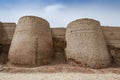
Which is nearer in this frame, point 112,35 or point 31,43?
point 31,43

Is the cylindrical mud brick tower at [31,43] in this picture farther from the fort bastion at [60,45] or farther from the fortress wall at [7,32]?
the fortress wall at [7,32]

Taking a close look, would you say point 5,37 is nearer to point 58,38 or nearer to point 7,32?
point 7,32

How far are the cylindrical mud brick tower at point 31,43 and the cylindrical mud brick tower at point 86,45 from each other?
1.70m

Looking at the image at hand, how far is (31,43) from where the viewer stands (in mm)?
12039

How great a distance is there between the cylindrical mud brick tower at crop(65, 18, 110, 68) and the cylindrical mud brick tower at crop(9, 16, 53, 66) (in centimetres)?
170

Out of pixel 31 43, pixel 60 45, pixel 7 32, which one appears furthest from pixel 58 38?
pixel 7 32

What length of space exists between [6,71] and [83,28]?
6159 millimetres

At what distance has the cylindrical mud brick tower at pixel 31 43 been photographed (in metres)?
11.7

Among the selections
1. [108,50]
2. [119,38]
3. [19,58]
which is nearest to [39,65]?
[19,58]

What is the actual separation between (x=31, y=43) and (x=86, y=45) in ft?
13.0

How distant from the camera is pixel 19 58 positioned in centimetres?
1174

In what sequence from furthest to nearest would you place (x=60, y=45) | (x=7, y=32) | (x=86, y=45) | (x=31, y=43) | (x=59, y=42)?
(x=7, y=32) < (x=59, y=42) < (x=60, y=45) < (x=31, y=43) < (x=86, y=45)

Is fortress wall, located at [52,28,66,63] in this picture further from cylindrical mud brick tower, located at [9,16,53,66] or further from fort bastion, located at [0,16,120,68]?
cylindrical mud brick tower, located at [9,16,53,66]

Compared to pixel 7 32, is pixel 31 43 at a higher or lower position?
lower
